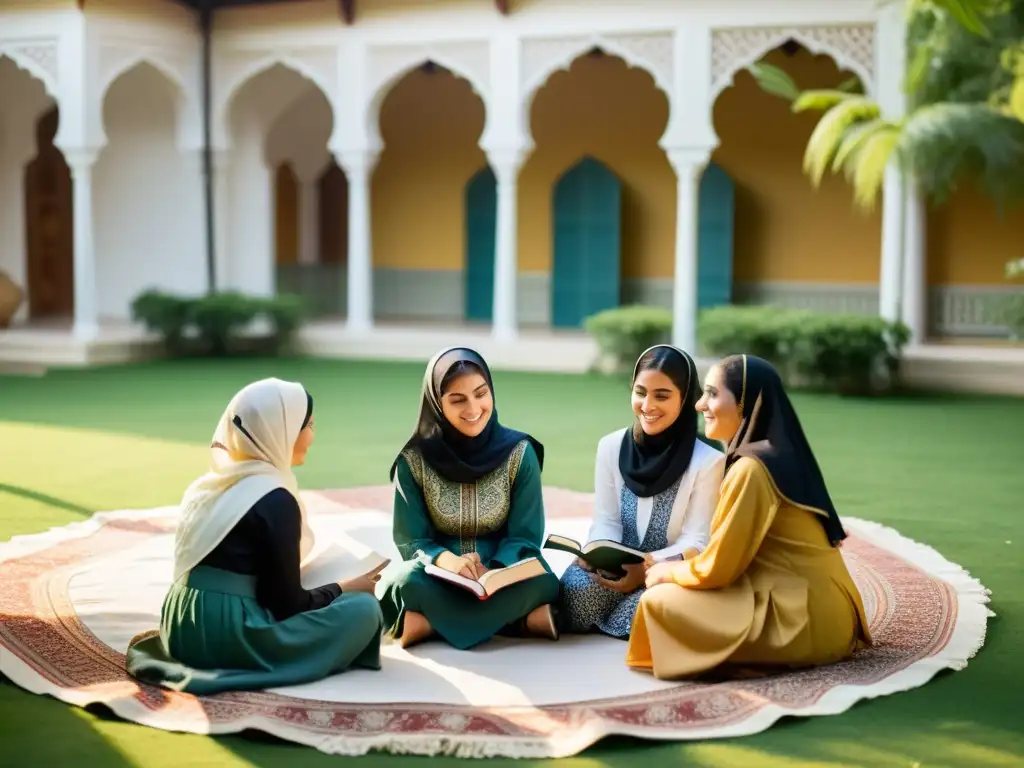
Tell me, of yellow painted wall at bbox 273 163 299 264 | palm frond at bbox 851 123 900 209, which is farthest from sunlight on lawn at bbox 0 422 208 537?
yellow painted wall at bbox 273 163 299 264

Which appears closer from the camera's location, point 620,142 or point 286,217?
→ point 620,142

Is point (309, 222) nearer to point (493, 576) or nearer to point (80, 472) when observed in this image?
point (80, 472)

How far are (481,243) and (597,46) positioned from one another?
414 cm

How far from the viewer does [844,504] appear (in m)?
6.89

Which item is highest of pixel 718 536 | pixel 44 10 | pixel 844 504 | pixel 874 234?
pixel 44 10

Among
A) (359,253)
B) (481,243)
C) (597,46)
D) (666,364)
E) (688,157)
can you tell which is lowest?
(666,364)

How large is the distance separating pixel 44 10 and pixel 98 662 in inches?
444

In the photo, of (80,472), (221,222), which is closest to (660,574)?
(80,472)

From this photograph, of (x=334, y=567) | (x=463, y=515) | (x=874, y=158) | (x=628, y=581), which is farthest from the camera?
(x=874, y=158)

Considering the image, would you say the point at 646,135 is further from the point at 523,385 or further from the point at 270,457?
the point at 270,457

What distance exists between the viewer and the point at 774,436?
3.86m

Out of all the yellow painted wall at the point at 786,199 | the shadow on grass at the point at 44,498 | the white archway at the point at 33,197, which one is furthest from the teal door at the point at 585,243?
the shadow on grass at the point at 44,498

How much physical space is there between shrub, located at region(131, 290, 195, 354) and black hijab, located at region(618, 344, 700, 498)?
11027mm

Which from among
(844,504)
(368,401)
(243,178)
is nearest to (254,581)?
(844,504)
